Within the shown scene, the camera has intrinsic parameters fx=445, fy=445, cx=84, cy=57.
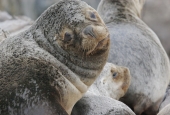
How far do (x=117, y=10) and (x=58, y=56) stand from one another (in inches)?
78.6

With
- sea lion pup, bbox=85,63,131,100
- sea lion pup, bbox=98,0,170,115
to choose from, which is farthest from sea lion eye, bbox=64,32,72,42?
sea lion pup, bbox=98,0,170,115

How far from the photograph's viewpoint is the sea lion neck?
13.3 ft

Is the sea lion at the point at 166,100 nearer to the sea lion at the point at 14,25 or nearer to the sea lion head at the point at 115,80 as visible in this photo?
the sea lion head at the point at 115,80

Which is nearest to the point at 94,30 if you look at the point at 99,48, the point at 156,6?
the point at 99,48

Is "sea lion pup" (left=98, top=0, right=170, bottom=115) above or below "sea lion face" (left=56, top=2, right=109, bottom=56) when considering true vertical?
below

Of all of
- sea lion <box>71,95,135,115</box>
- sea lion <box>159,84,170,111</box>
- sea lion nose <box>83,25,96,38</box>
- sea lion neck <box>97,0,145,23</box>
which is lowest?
sea lion <box>159,84,170,111</box>

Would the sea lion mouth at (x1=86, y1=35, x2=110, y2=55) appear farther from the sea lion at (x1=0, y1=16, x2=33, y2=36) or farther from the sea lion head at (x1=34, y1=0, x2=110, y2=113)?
the sea lion at (x1=0, y1=16, x2=33, y2=36)

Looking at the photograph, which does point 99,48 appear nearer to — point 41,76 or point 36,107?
point 41,76

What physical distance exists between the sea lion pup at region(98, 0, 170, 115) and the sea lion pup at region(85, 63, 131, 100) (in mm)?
306

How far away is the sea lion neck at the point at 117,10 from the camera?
4.04 m

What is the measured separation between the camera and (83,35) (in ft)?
6.94

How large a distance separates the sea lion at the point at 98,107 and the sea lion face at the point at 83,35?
1.11ft

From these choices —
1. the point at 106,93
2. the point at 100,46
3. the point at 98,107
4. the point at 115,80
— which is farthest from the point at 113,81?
the point at 100,46

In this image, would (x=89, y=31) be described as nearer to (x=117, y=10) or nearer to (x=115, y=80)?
(x=115, y=80)
